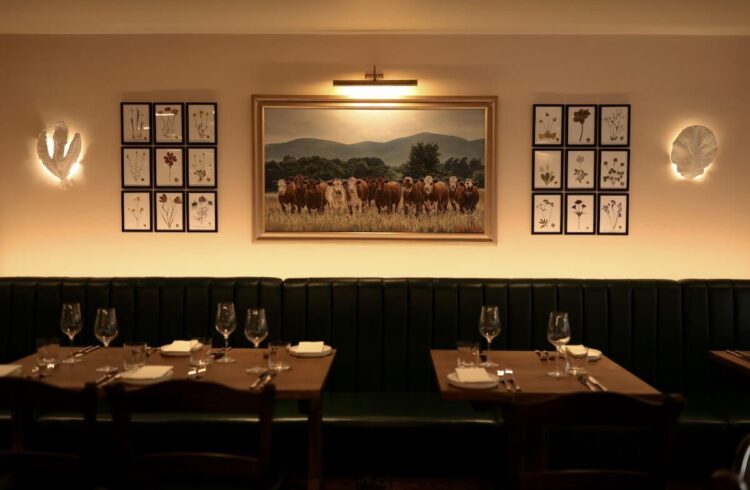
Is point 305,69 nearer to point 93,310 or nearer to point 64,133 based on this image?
point 64,133

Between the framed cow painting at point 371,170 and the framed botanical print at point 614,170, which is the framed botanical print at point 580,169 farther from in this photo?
the framed cow painting at point 371,170

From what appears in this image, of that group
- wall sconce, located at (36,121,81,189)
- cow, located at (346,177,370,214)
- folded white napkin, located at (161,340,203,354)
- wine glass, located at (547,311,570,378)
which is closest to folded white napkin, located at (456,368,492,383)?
wine glass, located at (547,311,570,378)

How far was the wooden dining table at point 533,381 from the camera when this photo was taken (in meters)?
2.49

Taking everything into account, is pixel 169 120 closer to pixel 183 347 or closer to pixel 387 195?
pixel 387 195

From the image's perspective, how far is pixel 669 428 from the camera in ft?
5.42

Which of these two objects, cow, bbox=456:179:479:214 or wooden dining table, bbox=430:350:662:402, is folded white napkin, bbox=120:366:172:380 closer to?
wooden dining table, bbox=430:350:662:402

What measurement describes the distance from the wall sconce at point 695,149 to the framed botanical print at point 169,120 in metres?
3.50

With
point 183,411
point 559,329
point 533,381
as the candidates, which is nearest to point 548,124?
point 559,329

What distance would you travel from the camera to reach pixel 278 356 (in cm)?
310

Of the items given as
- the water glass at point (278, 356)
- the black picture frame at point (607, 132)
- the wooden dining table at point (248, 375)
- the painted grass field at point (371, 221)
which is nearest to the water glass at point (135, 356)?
the wooden dining table at point (248, 375)

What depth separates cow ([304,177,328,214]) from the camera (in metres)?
4.31

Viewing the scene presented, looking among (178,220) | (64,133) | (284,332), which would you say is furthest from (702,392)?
(64,133)

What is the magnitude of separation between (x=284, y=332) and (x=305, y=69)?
185cm

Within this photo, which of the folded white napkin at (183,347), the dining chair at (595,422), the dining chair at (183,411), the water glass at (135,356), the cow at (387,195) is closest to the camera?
the dining chair at (595,422)
